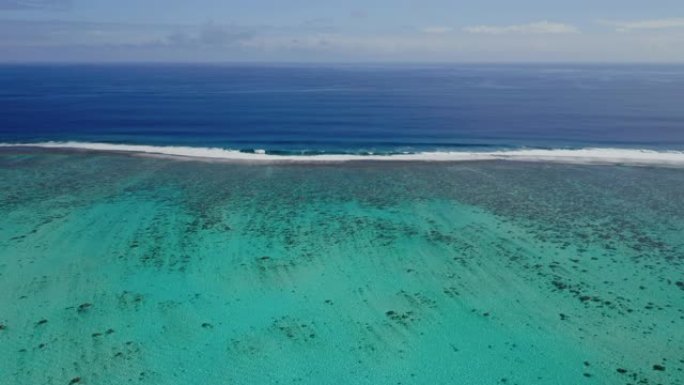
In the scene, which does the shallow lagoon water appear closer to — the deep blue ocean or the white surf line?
the white surf line

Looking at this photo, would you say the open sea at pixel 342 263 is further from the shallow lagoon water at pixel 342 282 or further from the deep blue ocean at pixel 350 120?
the deep blue ocean at pixel 350 120

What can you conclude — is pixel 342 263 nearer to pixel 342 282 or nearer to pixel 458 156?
pixel 342 282

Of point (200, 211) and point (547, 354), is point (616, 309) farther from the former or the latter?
point (200, 211)

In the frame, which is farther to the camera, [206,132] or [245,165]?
[206,132]

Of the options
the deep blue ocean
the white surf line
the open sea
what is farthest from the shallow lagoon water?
the deep blue ocean

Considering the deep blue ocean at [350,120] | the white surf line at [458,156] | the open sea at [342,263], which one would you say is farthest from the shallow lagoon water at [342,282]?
the deep blue ocean at [350,120]

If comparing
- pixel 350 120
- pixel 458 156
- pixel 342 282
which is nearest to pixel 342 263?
pixel 342 282

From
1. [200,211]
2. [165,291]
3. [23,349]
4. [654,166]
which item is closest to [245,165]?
[200,211]
